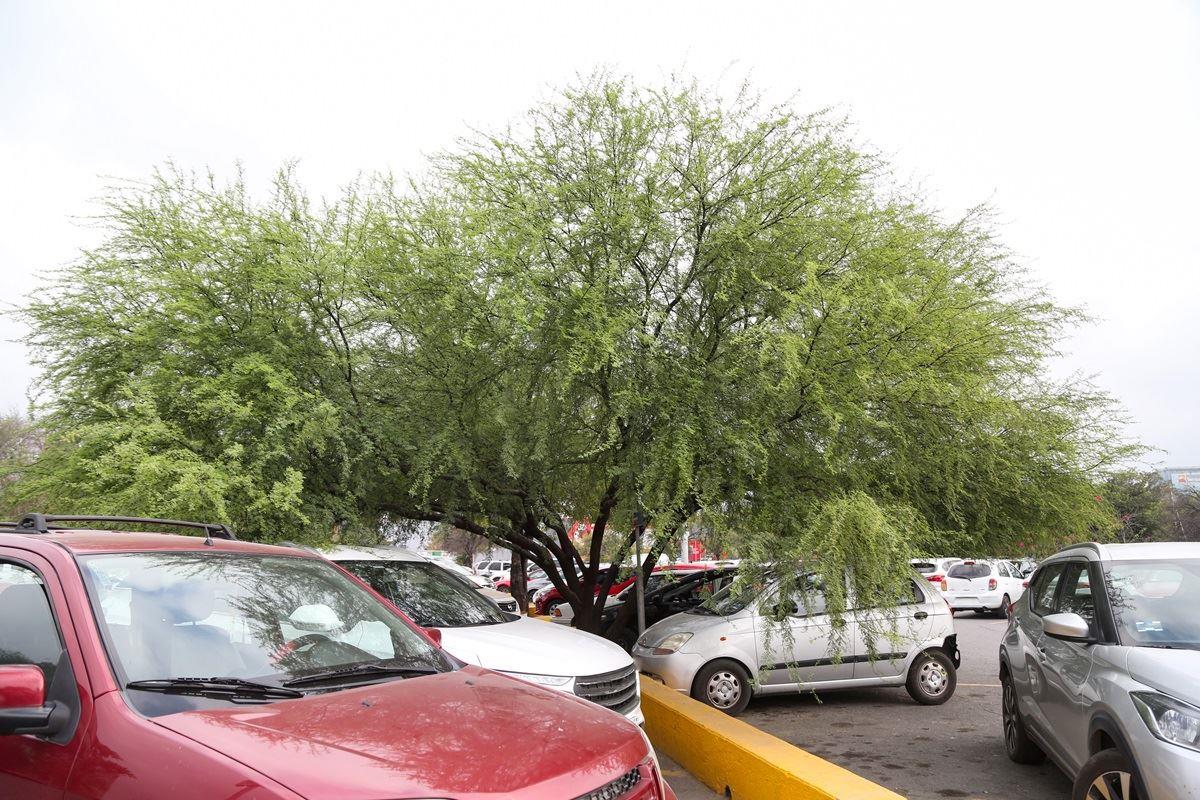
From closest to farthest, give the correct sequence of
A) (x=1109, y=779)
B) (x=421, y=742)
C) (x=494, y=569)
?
(x=421, y=742) < (x=1109, y=779) < (x=494, y=569)

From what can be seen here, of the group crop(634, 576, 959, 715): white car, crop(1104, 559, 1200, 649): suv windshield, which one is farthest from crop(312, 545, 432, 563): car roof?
crop(1104, 559, 1200, 649): suv windshield

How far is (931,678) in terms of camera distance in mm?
9812

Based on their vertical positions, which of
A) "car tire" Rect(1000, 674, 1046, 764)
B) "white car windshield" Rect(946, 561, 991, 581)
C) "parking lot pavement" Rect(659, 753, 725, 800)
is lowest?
"parking lot pavement" Rect(659, 753, 725, 800)

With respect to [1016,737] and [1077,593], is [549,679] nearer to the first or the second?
[1077,593]

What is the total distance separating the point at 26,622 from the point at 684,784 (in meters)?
4.62

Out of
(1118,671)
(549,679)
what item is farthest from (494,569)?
(1118,671)

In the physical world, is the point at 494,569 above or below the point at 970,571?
below

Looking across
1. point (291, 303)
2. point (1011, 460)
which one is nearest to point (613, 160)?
point (291, 303)

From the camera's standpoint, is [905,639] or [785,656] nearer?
[785,656]

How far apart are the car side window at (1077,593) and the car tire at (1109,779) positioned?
37.7 inches

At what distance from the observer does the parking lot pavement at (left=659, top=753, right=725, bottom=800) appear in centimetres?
600

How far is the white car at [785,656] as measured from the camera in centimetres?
925

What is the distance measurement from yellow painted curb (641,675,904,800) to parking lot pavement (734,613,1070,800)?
4.88 feet

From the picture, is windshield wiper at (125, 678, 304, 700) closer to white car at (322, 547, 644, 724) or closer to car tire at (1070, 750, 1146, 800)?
white car at (322, 547, 644, 724)
